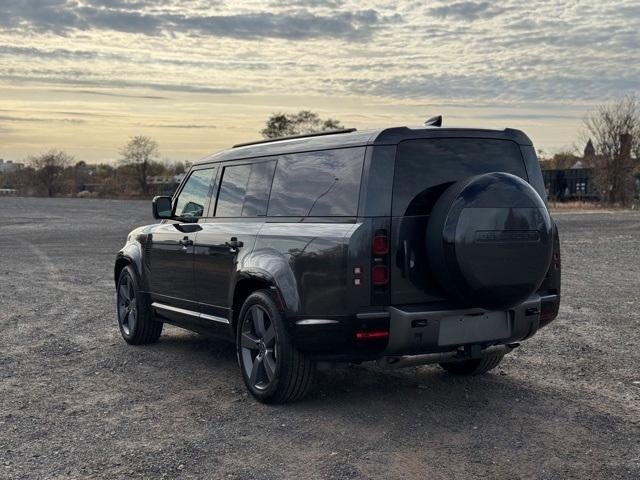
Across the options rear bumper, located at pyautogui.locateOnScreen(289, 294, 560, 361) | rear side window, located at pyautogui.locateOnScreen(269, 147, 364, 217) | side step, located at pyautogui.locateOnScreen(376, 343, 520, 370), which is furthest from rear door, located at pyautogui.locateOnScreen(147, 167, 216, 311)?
side step, located at pyautogui.locateOnScreen(376, 343, 520, 370)

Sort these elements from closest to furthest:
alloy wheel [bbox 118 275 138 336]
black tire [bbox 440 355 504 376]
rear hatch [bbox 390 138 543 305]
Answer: rear hatch [bbox 390 138 543 305] < black tire [bbox 440 355 504 376] < alloy wheel [bbox 118 275 138 336]

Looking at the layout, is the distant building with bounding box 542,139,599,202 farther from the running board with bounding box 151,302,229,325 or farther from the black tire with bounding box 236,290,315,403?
the black tire with bounding box 236,290,315,403

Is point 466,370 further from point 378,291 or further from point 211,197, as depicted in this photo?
point 211,197

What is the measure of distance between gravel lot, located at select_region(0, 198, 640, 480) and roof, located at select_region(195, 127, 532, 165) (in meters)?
1.95

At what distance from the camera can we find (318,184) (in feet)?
18.8

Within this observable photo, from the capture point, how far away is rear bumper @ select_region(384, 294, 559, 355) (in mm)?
5188

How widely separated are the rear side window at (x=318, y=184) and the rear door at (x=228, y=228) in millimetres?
198

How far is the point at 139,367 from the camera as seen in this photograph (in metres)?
7.29

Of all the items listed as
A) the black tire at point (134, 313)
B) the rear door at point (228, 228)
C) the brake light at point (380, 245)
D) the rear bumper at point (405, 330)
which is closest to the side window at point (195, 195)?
the rear door at point (228, 228)

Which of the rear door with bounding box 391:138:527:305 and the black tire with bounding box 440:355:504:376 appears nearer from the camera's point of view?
the rear door with bounding box 391:138:527:305

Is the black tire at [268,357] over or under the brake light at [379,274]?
under

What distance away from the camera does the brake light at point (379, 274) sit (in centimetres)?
517

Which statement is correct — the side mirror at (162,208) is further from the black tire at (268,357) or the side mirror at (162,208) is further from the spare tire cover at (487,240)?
the spare tire cover at (487,240)

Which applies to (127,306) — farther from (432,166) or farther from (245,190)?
(432,166)
